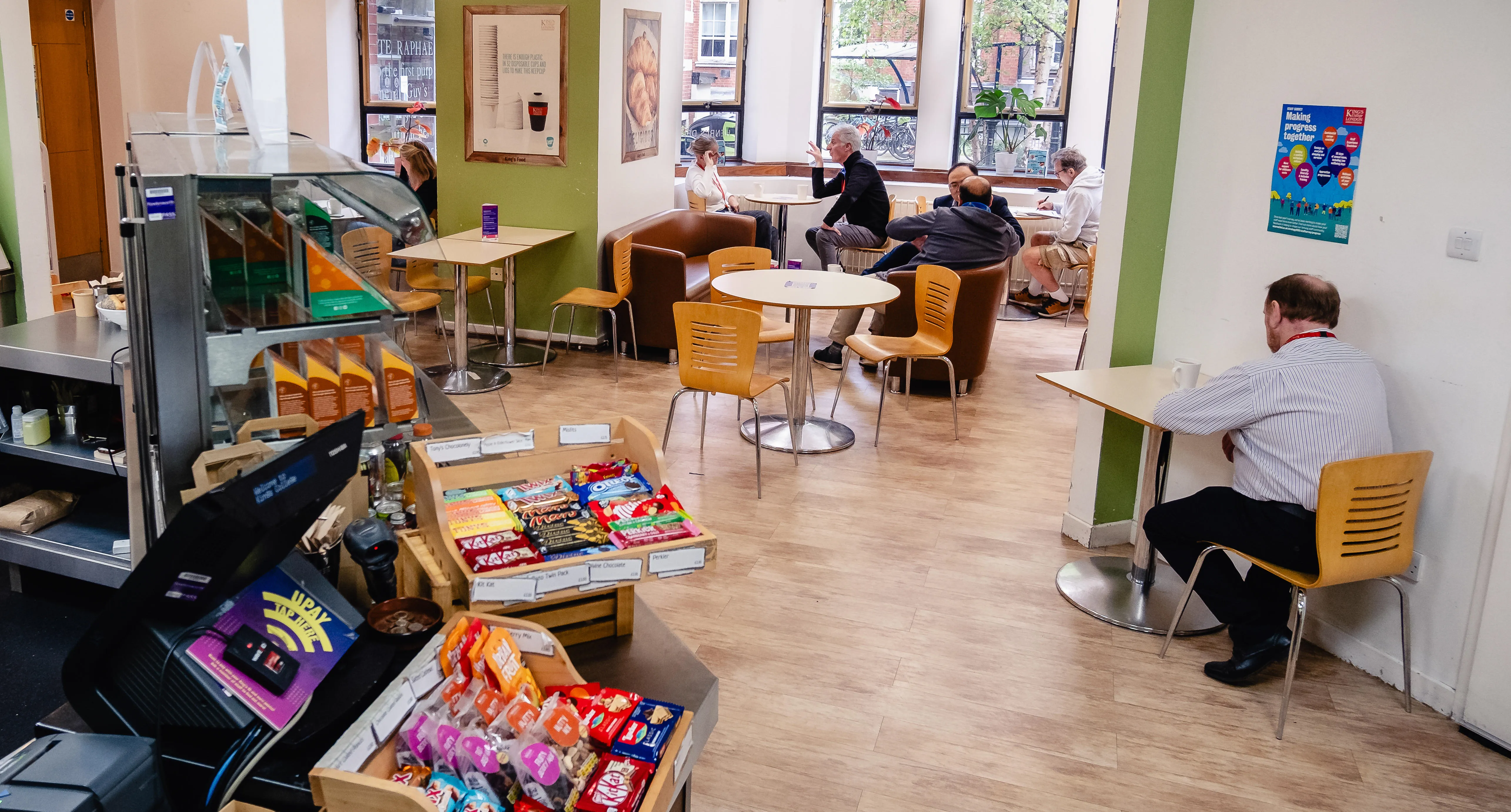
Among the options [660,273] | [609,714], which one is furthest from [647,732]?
[660,273]

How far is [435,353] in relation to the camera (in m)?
7.31

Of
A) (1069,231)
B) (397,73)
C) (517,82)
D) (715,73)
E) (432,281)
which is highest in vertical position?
(715,73)

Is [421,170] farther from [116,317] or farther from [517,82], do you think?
[116,317]

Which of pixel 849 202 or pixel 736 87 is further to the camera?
pixel 736 87

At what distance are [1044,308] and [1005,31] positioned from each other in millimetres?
2583

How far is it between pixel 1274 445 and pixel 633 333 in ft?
15.0

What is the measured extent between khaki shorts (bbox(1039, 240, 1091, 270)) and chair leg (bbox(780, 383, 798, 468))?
3.96 metres

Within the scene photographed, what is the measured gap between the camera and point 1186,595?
141 inches

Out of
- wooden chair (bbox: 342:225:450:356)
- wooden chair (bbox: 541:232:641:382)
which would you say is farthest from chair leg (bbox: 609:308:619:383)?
wooden chair (bbox: 342:225:450:356)

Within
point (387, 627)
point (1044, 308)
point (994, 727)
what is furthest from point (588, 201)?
point (387, 627)

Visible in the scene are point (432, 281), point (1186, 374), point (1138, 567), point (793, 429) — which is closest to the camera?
point (1186, 374)

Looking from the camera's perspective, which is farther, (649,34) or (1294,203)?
(649,34)

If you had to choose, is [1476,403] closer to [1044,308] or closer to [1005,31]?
[1044,308]

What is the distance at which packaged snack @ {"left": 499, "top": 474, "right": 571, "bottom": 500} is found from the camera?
7.87 feet
